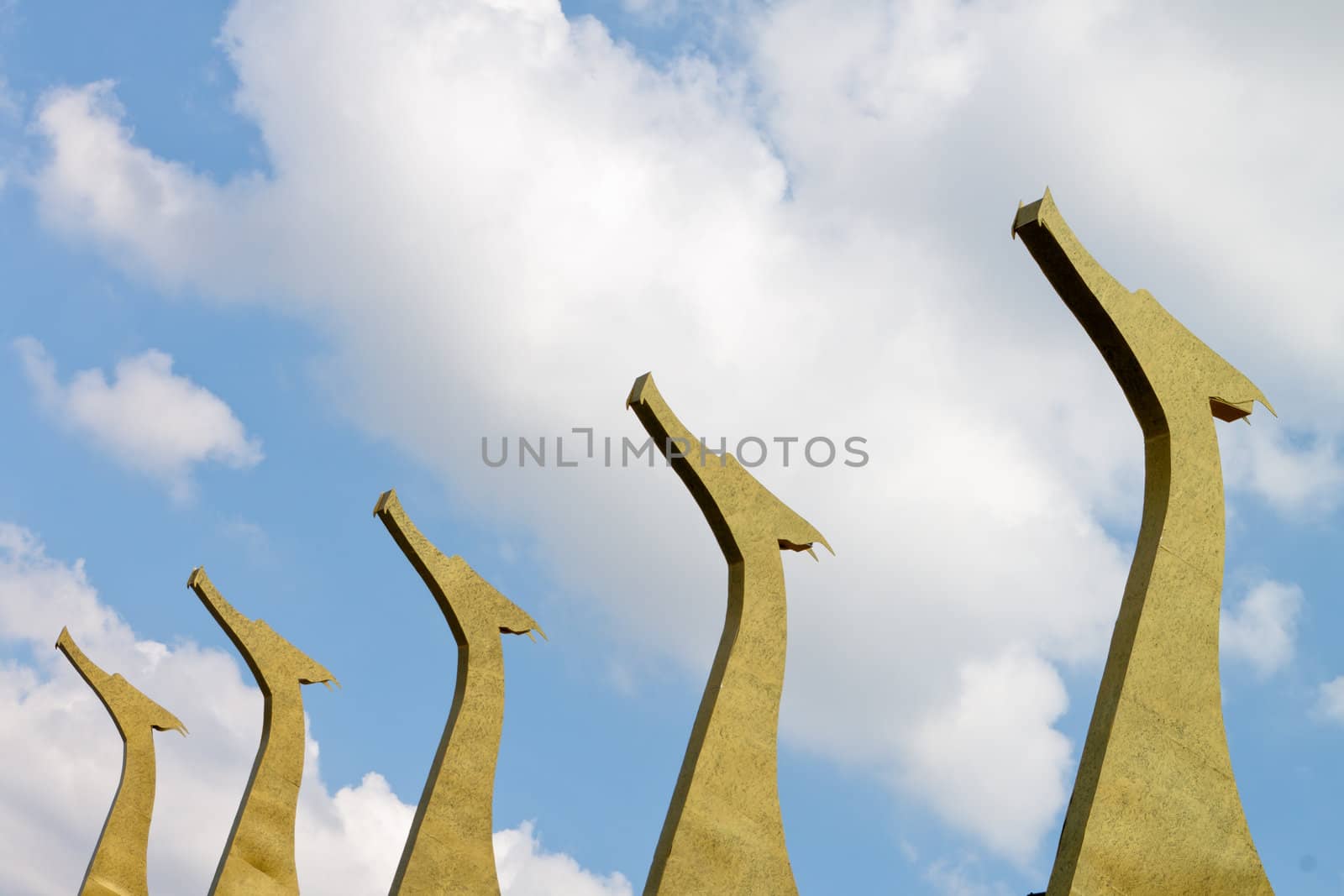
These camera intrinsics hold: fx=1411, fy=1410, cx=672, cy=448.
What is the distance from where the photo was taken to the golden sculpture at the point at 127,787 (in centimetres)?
1739

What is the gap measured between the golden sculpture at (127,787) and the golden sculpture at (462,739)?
6.45 metres

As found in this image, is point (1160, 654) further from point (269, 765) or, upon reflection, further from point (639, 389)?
point (269, 765)

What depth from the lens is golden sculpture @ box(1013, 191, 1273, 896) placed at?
7121mm

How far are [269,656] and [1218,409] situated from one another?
11643 mm

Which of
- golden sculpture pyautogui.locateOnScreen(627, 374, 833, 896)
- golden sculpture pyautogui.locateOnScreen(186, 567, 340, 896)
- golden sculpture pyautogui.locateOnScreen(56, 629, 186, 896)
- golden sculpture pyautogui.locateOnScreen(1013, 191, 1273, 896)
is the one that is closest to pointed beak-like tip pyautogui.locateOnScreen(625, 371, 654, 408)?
golden sculpture pyautogui.locateOnScreen(627, 374, 833, 896)

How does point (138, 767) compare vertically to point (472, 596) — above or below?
below

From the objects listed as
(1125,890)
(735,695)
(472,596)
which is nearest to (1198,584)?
(1125,890)

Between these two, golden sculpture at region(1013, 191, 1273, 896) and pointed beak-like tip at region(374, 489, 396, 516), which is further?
pointed beak-like tip at region(374, 489, 396, 516)

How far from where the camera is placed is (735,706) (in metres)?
9.84

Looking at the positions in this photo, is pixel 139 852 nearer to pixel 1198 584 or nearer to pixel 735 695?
pixel 735 695

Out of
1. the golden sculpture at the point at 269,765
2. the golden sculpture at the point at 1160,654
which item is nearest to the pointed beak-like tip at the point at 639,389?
the golden sculpture at the point at 1160,654

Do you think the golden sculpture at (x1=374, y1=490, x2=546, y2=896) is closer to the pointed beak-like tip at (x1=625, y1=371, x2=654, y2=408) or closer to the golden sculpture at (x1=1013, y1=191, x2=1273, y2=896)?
the pointed beak-like tip at (x1=625, y1=371, x2=654, y2=408)

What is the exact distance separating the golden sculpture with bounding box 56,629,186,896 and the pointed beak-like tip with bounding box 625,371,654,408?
36.9ft

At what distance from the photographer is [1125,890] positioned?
7.02 m
